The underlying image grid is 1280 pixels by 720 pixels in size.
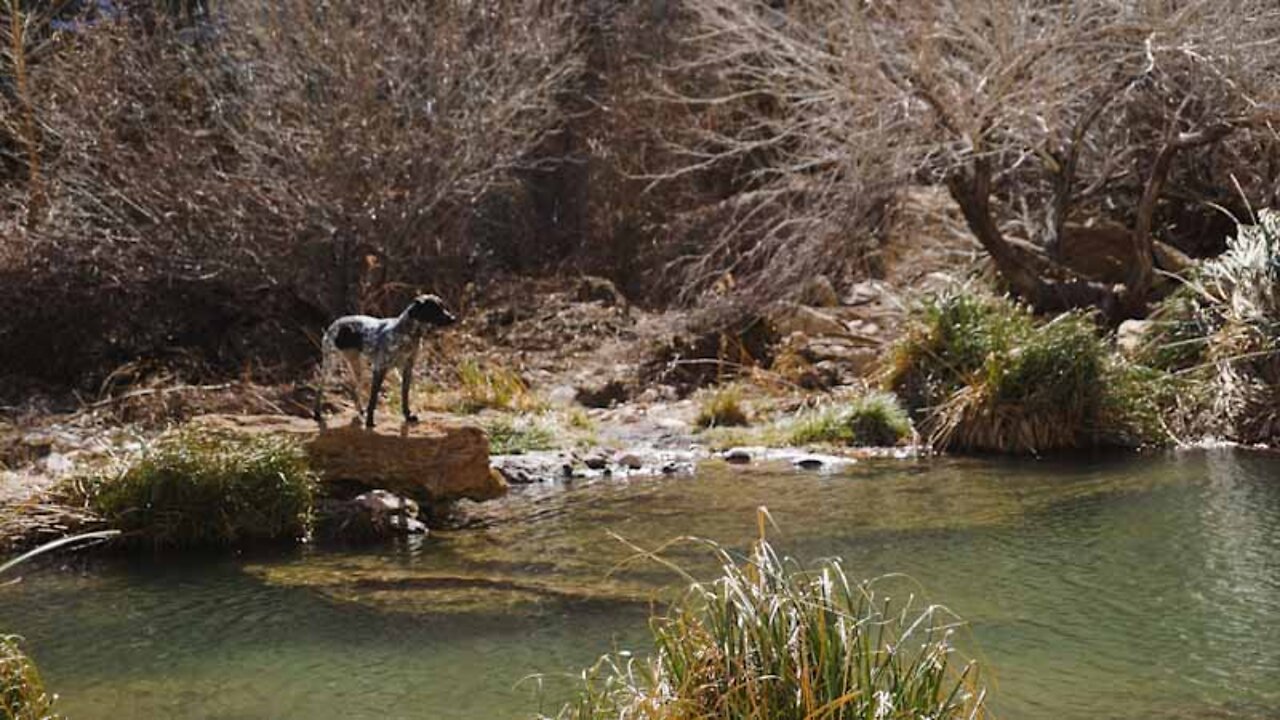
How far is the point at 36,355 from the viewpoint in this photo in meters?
13.0

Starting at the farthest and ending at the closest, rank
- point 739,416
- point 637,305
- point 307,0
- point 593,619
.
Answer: point 637,305 → point 307,0 → point 739,416 → point 593,619

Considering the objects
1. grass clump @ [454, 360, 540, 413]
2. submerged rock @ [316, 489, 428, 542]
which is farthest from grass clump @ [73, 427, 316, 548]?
grass clump @ [454, 360, 540, 413]

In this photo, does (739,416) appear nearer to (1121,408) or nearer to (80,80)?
(1121,408)

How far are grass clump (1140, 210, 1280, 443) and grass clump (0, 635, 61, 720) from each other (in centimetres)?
888

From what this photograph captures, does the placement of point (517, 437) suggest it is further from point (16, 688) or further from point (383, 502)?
point (16, 688)

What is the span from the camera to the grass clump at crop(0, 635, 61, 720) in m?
3.97

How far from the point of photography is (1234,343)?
419 inches

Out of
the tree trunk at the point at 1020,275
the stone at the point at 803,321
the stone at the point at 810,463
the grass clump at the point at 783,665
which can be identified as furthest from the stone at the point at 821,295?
the grass clump at the point at 783,665

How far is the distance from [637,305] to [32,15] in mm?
6898

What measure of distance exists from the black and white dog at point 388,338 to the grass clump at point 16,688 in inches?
148

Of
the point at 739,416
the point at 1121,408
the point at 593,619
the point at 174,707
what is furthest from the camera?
the point at 739,416

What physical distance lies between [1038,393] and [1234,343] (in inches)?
65.2

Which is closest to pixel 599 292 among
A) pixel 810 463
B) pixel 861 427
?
pixel 861 427

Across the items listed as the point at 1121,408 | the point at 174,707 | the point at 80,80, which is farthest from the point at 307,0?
the point at 174,707
